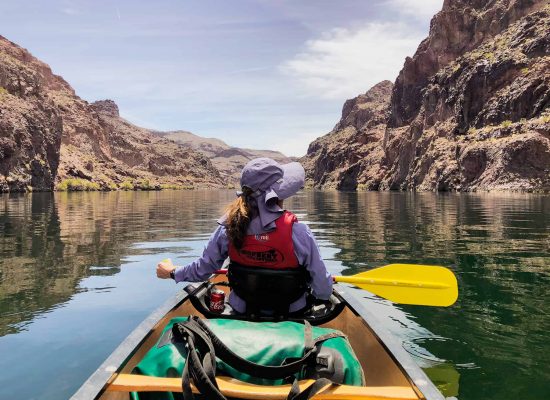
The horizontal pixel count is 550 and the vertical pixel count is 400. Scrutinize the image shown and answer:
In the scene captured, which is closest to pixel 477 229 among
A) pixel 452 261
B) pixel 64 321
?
pixel 452 261

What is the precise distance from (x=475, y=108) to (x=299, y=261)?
102m

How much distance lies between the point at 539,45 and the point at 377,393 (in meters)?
102

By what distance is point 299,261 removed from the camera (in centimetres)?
462

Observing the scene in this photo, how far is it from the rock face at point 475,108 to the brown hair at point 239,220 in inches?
2874

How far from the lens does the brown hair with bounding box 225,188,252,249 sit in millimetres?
4527

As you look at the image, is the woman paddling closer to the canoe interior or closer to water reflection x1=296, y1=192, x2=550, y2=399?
the canoe interior

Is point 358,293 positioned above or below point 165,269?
below

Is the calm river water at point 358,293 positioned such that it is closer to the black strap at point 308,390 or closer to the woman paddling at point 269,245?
the woman paddling at point 269,245

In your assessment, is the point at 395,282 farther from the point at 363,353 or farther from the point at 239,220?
the point at 239,220

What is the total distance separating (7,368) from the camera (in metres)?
6.33

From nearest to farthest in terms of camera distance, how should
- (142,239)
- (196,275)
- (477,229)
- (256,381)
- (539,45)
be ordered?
1. (256,381)
2. (196,275)
3. (142,239)
4. (477,229)
5. (539,45)

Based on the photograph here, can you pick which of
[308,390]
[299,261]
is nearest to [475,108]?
[299,261]

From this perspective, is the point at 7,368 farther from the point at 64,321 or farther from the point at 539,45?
the point at 539,45

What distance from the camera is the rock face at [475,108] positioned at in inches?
2896
